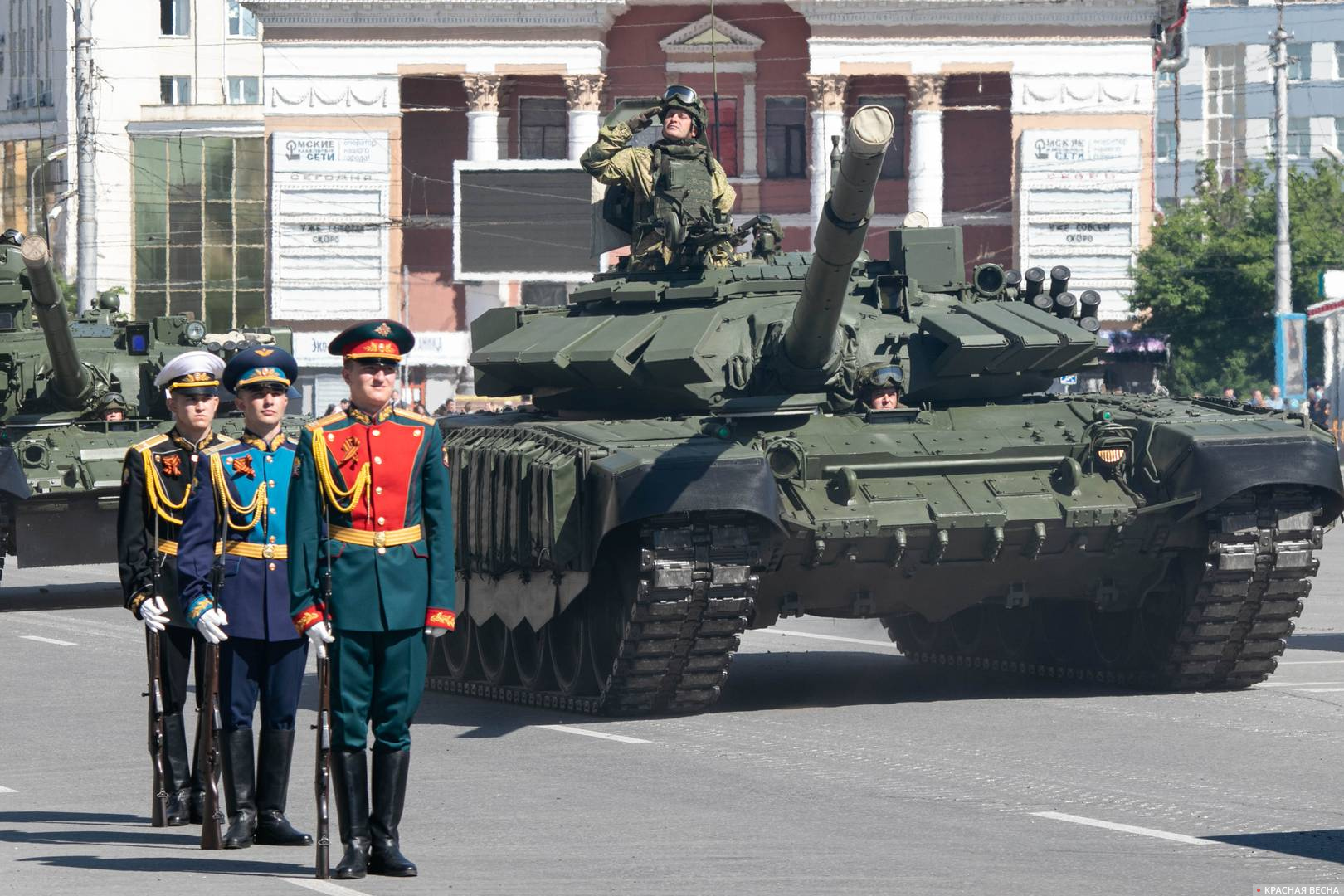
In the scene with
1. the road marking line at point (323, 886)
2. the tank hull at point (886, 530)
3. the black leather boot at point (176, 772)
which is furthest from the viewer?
the tank hull at point (886, 530)

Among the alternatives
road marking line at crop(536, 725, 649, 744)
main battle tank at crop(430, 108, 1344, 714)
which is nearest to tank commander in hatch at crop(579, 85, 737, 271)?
main battle tank at crop(430, 108, 1344, 714)

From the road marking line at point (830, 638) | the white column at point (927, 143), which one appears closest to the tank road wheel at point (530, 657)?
the road marking line at point (830, 638)

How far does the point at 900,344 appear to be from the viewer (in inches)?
612

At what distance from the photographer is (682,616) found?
13586mm

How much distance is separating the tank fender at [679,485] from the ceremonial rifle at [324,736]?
4.31 meters

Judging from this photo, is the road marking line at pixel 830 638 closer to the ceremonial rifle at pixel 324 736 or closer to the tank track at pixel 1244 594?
the tank track at pixel 1244 594

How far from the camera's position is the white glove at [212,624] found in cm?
955

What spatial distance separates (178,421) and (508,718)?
457 centimetres

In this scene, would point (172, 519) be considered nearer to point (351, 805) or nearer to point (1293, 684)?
point (351, 805)

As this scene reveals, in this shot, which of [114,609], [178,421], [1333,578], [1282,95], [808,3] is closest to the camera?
[178,421]

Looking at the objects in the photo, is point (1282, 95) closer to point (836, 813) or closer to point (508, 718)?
point (508, 718)

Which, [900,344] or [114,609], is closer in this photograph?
[900,344]

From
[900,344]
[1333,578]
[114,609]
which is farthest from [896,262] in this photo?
[1333,578]

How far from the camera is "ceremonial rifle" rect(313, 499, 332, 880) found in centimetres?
883
